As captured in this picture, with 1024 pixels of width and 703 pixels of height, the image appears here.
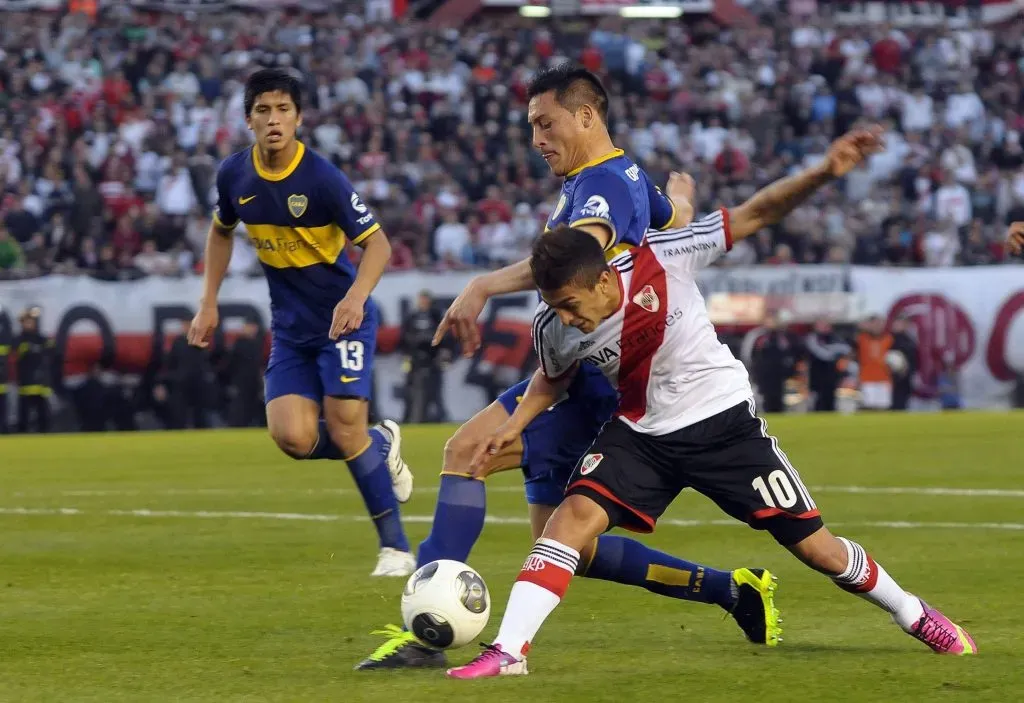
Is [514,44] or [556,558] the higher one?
[514,44]

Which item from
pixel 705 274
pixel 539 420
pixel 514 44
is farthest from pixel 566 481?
pixel 514 44

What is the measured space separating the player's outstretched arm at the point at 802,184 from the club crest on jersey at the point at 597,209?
43 centimetres

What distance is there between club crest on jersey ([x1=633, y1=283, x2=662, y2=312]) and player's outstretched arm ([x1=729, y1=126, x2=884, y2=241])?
0.37 m

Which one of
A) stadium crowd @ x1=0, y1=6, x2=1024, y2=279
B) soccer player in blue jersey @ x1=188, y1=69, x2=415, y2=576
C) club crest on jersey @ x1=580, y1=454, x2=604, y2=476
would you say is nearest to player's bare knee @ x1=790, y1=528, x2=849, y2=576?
club crest on jersey @ x1=580, y1=454, x2=604, y2=476

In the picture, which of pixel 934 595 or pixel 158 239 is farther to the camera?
pixel 158 239

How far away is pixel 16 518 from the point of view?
11.1m

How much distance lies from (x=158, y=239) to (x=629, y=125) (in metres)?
8.73

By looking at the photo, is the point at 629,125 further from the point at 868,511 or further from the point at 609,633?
the point at 609,633

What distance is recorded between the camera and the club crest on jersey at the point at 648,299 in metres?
5.66

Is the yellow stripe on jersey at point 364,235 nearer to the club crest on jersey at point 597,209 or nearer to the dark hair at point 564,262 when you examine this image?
the club crest on jersey at point 597,209

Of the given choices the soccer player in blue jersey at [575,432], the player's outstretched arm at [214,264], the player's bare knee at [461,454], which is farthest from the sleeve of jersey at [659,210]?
the player's outstretched arm at [214,264]

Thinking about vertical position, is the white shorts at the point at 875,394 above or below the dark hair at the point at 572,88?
below

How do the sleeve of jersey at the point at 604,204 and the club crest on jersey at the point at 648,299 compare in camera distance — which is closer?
the club crest on jersey at the point at 648,299

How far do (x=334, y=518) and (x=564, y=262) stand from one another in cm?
600
